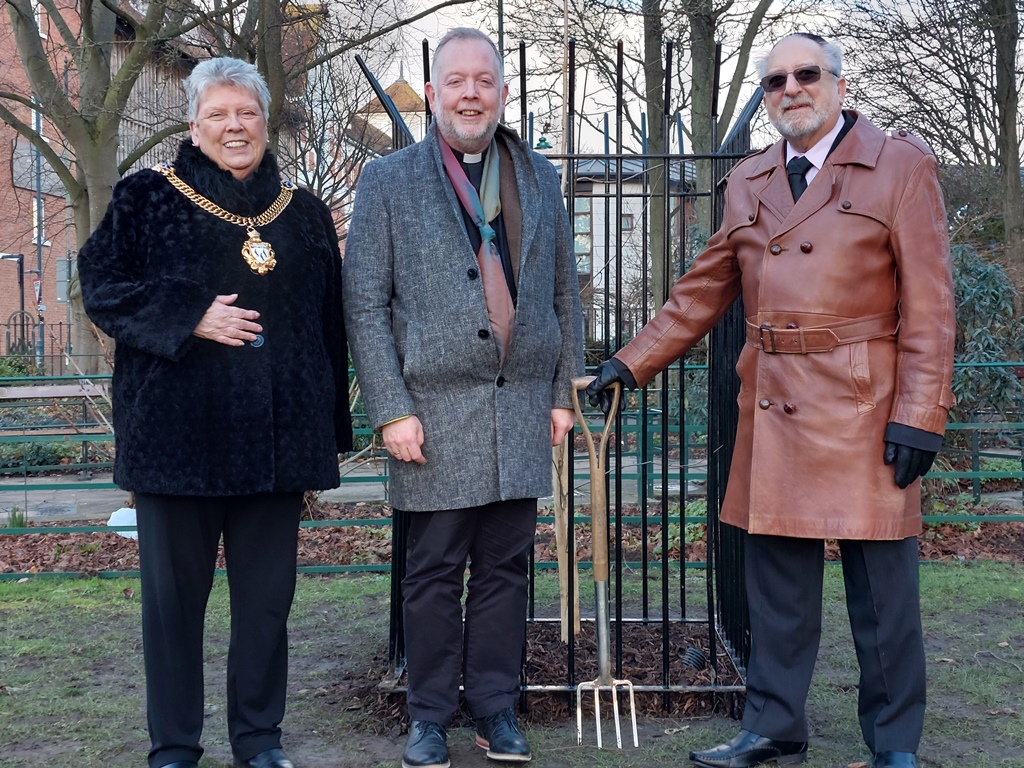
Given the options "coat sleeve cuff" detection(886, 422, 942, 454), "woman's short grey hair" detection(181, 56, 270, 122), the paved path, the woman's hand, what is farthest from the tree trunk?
the woman's hand

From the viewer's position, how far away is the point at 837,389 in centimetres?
298

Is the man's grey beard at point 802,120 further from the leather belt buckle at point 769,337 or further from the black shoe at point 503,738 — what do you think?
the black shoe at point 503,738

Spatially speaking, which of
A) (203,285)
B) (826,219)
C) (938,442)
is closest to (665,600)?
(938,442)

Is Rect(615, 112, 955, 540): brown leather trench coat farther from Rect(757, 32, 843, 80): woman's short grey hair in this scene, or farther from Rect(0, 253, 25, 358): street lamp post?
Rect(0, 253, 25, 358): street lamp post

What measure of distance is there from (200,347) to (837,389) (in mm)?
1867

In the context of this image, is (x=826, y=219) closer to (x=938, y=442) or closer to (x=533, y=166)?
(x=938, y=442)

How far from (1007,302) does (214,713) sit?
836 cm

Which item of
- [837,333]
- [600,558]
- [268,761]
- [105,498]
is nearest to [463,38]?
[837,333]

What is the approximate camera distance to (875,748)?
10.0 ft

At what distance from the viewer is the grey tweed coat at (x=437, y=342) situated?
317 centimetres

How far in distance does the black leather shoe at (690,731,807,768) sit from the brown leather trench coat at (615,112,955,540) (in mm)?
699

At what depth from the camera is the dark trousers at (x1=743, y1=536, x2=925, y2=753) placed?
301 cm

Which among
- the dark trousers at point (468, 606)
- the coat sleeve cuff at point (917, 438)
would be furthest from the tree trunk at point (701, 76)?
the coat sleeve cuff at point (917, 438)

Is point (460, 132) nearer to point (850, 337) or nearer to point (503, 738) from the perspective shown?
point (850, 337)
